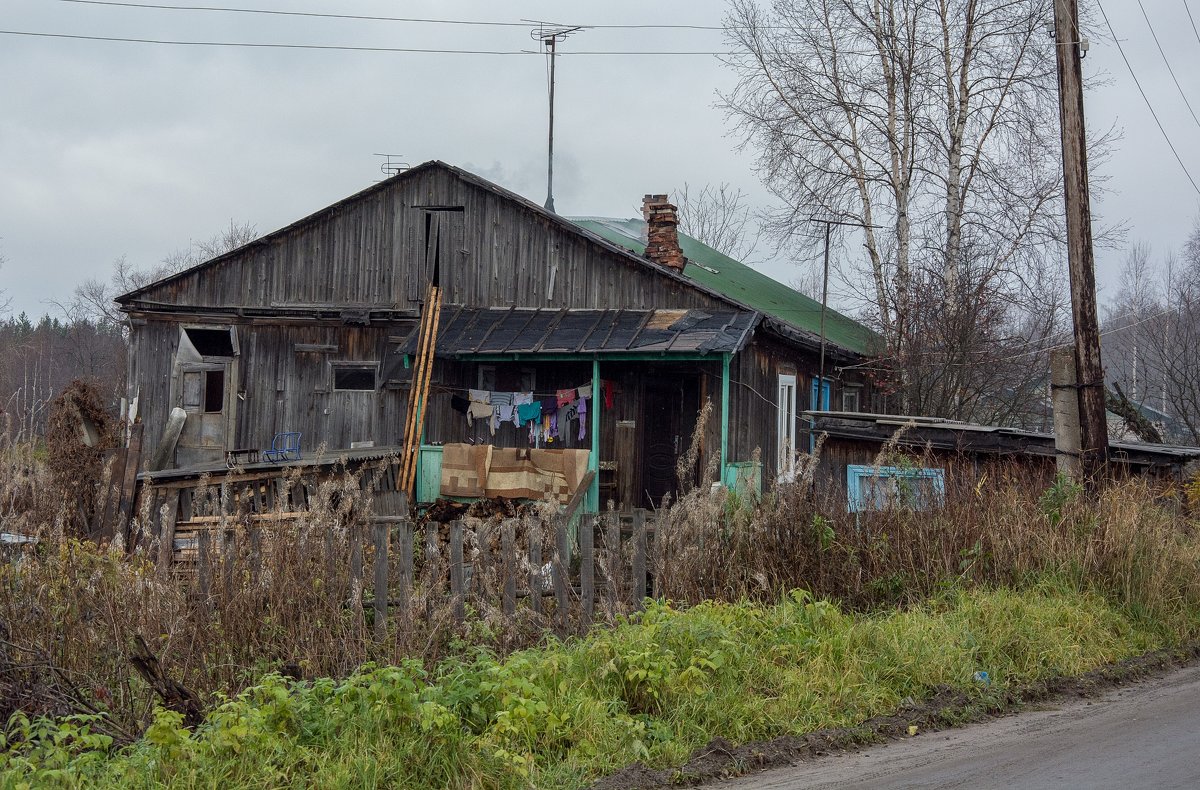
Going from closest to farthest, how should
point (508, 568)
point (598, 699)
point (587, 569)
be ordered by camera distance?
point (598, 699) → point (508, 568) → point (587, 569)

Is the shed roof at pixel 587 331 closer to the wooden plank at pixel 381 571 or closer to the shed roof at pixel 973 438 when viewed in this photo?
Result: the shed roof at pixel 973 438

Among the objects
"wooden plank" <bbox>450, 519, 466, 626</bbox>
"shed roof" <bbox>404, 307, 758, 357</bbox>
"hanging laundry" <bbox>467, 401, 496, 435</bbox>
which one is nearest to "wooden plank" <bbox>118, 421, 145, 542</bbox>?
"shed roof" <bbox>404, 307, 758, 357</bbox>

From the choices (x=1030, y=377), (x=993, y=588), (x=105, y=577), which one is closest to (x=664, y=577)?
(x=993, y=588)

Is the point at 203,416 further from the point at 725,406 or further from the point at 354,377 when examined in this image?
the point at 725,406

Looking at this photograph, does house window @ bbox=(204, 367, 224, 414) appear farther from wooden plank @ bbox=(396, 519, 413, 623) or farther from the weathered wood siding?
wooden plank @ bbox=(396, 519, 413, 623)

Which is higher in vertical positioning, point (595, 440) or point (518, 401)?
point (518, 401)

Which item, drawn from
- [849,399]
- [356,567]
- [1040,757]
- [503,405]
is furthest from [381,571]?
[849,399]

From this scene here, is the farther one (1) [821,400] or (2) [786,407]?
(1) [821,400]

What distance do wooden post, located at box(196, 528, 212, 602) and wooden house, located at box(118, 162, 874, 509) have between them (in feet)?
28.7

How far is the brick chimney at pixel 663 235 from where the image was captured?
18.1 meters

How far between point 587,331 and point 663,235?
10.3ft

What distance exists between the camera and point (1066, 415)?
1128 centimetres

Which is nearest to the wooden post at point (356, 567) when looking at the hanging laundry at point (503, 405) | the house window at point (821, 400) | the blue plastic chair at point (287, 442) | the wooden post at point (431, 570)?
the wooden post at point (431, 570)

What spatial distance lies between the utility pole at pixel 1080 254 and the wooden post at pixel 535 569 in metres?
6.50
